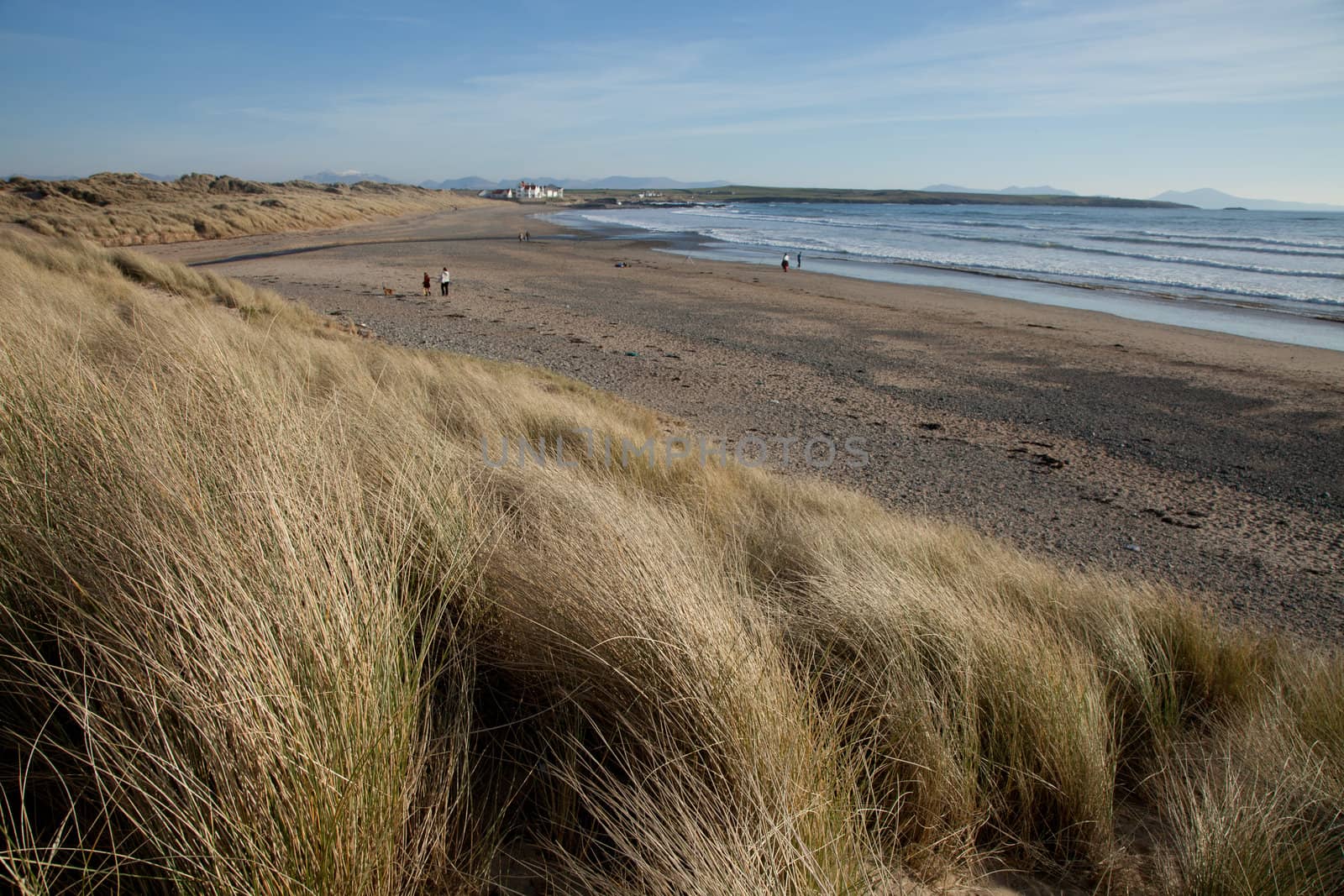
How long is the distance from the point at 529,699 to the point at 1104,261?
131 ft

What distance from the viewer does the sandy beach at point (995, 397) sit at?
6297 mm

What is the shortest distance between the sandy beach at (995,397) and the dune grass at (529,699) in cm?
300

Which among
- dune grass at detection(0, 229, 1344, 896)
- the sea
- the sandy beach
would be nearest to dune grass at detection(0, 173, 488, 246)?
the sandy beach

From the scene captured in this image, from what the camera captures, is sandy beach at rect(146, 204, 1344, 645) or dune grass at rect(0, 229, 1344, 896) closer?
dune grass at rect(0, 229, 1344, 896)

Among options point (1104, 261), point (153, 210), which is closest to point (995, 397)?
point (1104, 261)

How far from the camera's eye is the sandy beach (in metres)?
6.30

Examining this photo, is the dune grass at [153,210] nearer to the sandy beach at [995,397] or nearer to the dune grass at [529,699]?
the sandy beach at [995,397]

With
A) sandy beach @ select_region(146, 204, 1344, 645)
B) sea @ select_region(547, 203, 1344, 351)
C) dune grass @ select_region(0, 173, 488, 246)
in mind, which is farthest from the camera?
dune grass @ select_region(0, 173, 488, 246)

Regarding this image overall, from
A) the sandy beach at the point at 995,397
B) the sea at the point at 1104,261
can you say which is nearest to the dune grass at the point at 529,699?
the sandy beach at the point at 995,397

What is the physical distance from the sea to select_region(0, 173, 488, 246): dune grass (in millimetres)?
20534

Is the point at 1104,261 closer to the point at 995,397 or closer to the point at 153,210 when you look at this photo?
the point at 995,397

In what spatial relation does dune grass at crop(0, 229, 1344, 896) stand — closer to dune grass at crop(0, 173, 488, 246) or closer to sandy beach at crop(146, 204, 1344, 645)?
sandy beach at crop(146, 204, 1344, 645)

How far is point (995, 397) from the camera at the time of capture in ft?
36.2

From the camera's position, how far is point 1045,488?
742 cm
